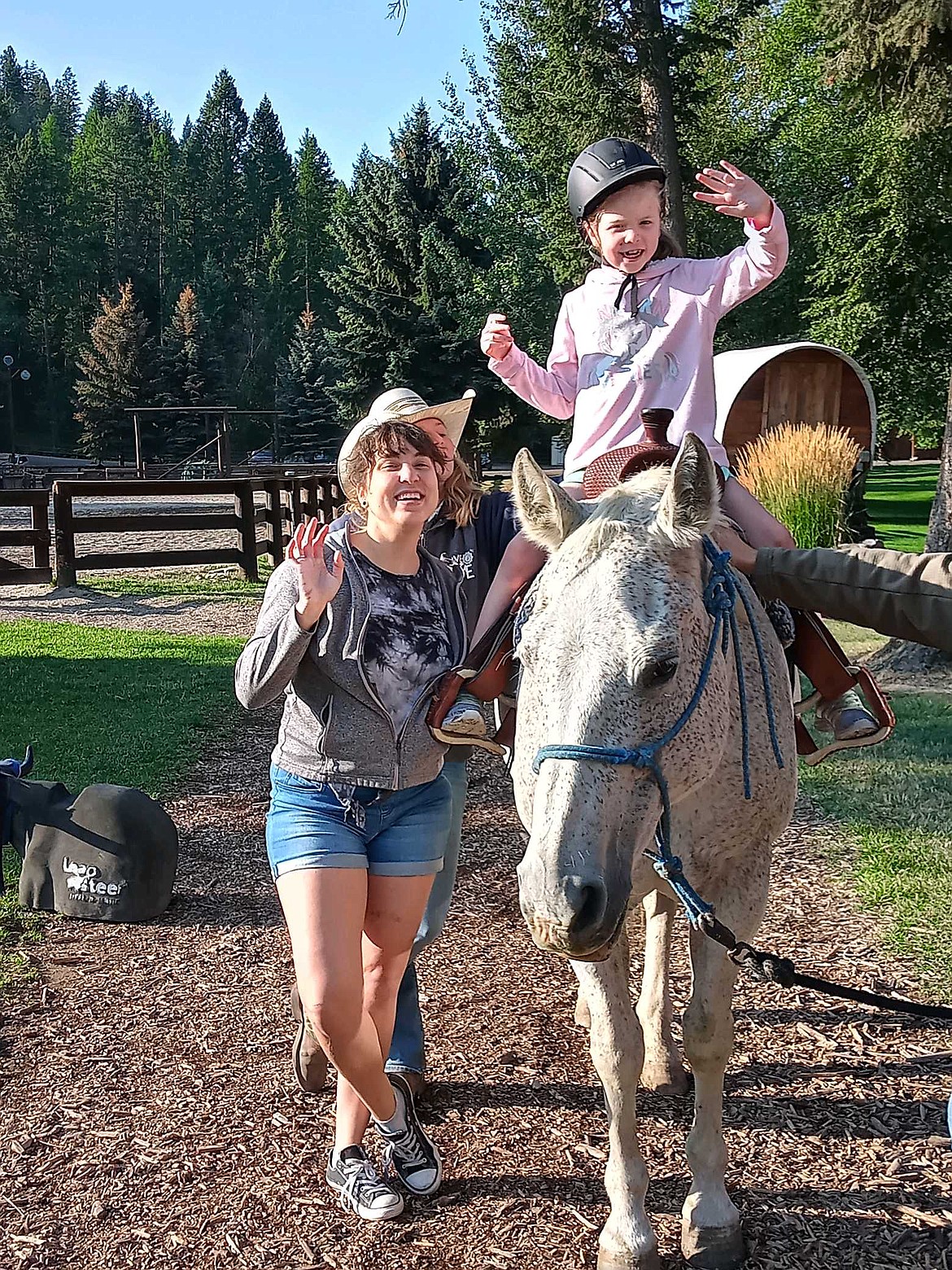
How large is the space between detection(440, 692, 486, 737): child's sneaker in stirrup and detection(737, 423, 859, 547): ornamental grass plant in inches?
394

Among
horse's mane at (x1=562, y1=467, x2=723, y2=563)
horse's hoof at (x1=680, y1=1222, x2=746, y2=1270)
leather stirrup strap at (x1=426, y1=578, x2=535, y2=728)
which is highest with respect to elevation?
horse's mane at (x1=562, y1=467, x2=723, y2=563)

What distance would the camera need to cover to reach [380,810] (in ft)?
9.64

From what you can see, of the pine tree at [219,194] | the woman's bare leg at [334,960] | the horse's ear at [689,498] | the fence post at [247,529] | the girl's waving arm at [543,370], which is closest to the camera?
the horse's ear at [689,498]

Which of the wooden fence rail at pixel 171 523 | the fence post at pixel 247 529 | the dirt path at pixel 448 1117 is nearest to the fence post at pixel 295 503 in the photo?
the wooden fence rail at pixel 171 523

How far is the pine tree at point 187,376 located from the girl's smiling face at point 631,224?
190 ft

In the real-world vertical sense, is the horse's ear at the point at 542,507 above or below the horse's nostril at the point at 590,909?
above

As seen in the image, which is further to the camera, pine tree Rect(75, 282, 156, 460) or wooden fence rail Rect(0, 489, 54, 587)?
pine tree Rect(75, 282, 156, 460)

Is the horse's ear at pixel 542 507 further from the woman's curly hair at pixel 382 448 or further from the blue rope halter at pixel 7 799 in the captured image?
the blue rope halter at pixel 7 799

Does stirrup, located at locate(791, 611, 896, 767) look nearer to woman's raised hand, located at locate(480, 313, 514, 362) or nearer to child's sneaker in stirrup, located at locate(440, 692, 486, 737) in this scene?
child's sneaker in stirrup, located at locate(440, 692, 486, 737)

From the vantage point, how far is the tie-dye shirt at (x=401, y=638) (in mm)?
2961

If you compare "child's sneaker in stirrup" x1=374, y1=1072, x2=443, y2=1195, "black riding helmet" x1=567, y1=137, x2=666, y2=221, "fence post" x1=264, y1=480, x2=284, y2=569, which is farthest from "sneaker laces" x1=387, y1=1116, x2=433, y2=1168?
"fence post" x1=264, y1=480, x2=284, y2=569

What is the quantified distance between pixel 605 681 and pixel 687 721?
252 mm

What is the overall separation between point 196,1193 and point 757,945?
108 inches

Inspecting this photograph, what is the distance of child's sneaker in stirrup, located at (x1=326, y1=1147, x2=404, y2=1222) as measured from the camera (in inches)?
118
